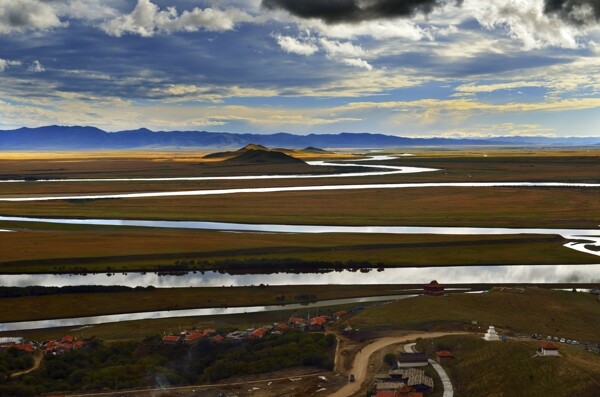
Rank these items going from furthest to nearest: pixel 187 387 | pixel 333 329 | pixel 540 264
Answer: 1. pixel 540 264
2. pixel 333 329
3. pixel 187 387

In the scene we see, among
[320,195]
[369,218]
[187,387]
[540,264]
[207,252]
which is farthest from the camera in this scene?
[320,195]

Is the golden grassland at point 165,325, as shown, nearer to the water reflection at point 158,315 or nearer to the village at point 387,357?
the village at point 387,357

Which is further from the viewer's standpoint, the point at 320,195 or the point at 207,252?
the point at 320,195

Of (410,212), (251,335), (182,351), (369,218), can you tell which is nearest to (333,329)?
(251,335)

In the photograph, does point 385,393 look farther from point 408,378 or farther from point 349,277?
point 349,277

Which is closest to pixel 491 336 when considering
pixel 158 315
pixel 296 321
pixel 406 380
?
pixel 406 380

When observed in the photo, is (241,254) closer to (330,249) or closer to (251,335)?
(330,249)

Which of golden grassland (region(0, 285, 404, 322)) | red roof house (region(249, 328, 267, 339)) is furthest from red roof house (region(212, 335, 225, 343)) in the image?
golden grassland (region(0, 285, 404, 322))
